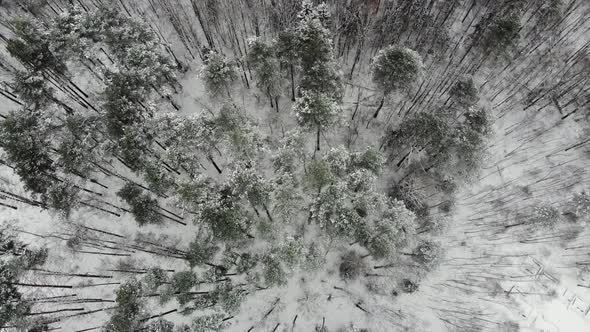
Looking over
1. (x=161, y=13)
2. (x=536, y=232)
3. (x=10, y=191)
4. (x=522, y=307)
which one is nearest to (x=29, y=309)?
(x=10, y=191)

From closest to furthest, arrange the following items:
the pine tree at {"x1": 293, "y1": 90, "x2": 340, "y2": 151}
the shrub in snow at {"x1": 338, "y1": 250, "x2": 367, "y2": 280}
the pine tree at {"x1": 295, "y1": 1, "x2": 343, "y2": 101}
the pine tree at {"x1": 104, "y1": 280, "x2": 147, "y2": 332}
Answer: the pine tree at {"x1": 104, "y1": 280, "x2": 147, "y2": 332} < the pine tree at {"x1": 293, "y1": 90, "x2": 340, "y2": 151} < the pine tree at {"x1": 295, "y1": 1, "x2": 343, "y2": 101} < the shrub in snow at {"x1": 338, "y1": 250, "x2": 367, "y2": 280}

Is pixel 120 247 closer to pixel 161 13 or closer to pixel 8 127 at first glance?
pixel 8 127

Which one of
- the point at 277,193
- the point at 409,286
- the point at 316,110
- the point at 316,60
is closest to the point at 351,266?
the point at 409,286

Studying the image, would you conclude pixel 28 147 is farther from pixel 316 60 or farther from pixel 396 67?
pixel 396 67

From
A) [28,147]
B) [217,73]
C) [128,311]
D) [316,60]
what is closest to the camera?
[128,311]

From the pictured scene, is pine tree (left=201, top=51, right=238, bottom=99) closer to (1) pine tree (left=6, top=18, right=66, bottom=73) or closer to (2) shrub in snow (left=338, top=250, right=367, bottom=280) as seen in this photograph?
(1) pine tree (left=6, top=18, right=66, bottom=73)

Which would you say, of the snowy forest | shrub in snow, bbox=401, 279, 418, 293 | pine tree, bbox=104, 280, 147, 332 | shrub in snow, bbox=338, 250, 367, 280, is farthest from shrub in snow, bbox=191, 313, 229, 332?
shrub in snow, bbox=401, 279, 418, 293

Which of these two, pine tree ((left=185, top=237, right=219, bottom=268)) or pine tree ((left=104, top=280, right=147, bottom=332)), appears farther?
pine tree ((left=185, top=237, right=219, bottom=268))

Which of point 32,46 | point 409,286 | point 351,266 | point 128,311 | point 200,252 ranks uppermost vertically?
point 32,46
